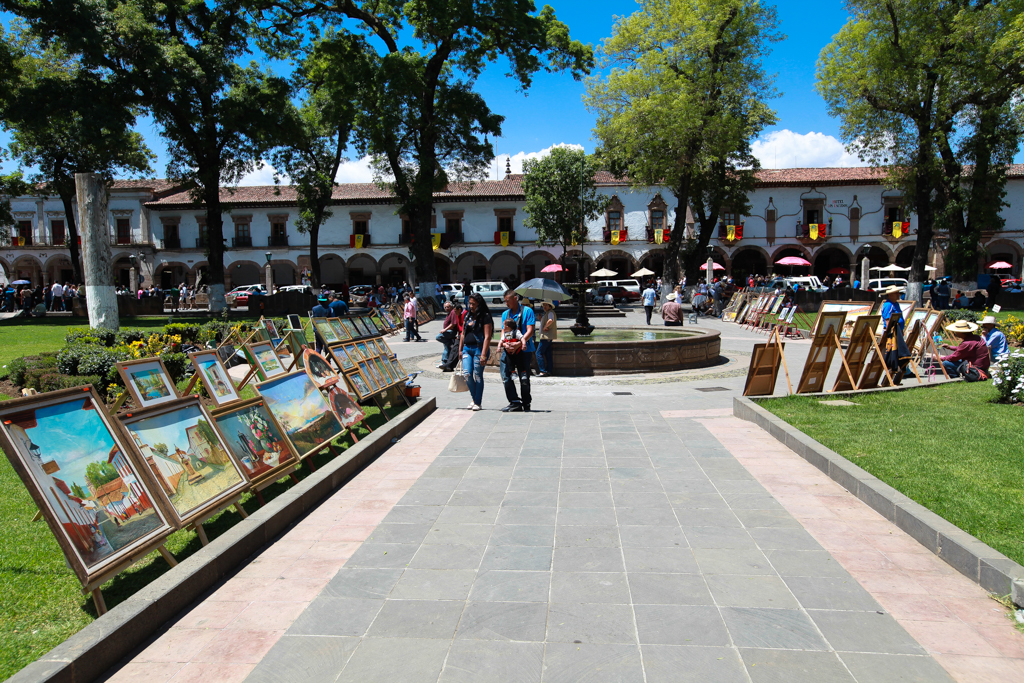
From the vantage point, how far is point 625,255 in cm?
4444

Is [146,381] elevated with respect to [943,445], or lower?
elevated

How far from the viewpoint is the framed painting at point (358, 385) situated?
744 centimetres

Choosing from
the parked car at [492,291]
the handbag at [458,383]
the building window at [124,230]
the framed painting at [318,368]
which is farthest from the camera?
the building window at [124,230]

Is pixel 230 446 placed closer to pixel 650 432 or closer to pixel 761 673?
pixel 761 673

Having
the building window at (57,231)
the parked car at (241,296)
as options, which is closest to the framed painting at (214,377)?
the parked car at (241,296)

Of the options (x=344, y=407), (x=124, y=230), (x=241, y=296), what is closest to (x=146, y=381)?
(x=344, y=407)

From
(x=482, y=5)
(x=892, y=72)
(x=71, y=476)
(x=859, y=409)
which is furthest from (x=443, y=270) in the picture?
(x=71, y=476)

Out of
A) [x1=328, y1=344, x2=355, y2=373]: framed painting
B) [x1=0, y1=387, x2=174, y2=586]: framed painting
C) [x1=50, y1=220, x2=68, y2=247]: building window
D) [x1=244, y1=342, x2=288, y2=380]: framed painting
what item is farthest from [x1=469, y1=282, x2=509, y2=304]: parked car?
[x1=50, y1=220, x2=68, y2=247]: building window

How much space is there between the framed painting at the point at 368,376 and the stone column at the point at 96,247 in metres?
7.53

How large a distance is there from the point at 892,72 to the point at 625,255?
23.3 m

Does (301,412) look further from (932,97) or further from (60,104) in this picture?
(932,97)

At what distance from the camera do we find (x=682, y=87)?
27891mm

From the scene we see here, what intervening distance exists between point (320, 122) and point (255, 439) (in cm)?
2865

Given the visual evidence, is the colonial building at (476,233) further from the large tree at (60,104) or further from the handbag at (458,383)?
the handbag at (458,383)
